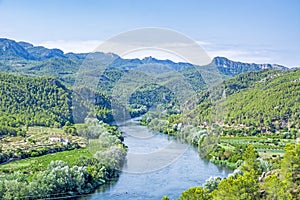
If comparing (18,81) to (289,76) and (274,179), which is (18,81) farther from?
(274,179)

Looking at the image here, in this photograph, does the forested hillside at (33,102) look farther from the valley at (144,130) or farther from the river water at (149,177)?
the river water at (149,177)

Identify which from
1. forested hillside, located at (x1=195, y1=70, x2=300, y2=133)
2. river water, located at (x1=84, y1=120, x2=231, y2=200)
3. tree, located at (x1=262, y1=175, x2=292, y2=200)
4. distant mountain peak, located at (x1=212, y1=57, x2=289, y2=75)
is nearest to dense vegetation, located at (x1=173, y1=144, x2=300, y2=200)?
tree, located at (x1=262, y1=175, x2=292, y2=200)

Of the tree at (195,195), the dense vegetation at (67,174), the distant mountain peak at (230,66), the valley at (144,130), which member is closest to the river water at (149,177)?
the valley at (144,130)

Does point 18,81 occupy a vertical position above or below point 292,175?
above

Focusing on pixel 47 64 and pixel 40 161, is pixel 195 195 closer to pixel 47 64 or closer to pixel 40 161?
pixel 40 161

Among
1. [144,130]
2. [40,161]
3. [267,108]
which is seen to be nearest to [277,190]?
[144,130]

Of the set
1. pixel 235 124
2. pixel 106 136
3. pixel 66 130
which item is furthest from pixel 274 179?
pixel 235 124

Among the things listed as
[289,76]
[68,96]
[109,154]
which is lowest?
[109,154]

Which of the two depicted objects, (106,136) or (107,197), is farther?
(106,136)

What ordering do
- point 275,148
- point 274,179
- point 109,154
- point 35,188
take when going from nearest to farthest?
point 274,179, point 35,188, point 109,154, point 275,148
